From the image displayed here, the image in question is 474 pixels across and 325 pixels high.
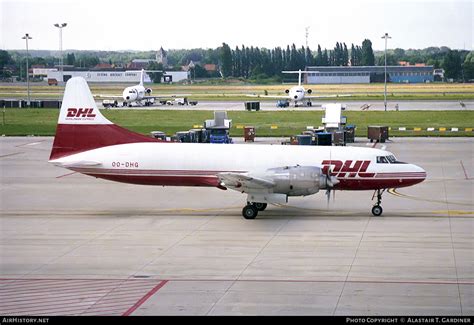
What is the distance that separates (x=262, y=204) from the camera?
37000mm

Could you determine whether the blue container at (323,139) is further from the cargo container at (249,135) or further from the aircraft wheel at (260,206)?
the aircraft wheel at (260,206)

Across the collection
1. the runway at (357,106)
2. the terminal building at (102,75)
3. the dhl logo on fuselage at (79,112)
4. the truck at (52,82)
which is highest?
the terminal building at (102,75)

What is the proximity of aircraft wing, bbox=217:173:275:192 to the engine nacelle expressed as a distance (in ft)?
1.33

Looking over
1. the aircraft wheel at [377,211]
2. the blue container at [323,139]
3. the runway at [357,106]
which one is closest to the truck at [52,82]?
the runway at [357,106]

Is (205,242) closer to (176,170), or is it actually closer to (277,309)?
(176,170)

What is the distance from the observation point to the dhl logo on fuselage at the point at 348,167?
3669 centimetres

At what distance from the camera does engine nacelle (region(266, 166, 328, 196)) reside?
34688 mm

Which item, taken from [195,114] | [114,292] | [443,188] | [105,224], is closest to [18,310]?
[114,292]

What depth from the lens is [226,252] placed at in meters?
29.6

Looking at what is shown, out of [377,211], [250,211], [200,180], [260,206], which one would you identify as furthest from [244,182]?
[377,211]

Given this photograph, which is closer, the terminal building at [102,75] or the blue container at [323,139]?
the blue container at [323,139]

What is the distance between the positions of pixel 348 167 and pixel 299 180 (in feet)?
10.8

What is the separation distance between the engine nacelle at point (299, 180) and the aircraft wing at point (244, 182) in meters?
0.41

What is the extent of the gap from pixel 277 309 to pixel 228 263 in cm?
598
